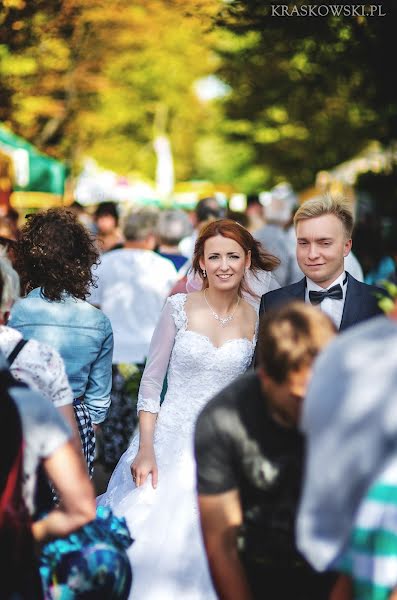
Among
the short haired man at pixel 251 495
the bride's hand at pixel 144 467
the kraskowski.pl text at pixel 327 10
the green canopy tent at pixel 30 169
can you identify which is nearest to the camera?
the short haired man at pixel 251 495

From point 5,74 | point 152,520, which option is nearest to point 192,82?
point 5,74

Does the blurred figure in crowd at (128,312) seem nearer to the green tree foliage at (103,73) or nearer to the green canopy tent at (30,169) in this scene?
the green tree foliage at (103,73)

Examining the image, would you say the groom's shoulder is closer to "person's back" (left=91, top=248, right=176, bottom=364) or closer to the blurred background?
the blurred background

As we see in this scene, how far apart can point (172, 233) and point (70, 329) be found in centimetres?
514

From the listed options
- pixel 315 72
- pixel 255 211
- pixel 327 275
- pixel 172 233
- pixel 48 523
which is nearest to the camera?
pixel 48 523

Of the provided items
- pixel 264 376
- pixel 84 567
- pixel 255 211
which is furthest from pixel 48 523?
pixel 255 211

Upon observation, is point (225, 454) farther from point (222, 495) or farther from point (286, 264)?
point (286, 264)

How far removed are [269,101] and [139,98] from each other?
1361 cm

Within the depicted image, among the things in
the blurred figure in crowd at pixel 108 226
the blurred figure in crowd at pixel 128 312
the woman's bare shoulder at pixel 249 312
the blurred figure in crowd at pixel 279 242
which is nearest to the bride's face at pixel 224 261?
the woman's bare shoulder at pixel 249 312

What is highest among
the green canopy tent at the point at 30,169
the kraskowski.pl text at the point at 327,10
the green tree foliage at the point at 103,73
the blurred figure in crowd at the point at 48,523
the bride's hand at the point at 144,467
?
the green tree foliage at the point at 103,73

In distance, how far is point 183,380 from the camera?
5762 mm

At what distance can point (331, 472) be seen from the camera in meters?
2.57

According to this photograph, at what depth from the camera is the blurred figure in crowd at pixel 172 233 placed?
1032 centimetres

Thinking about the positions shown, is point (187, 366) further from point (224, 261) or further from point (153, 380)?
point (224, 261)
